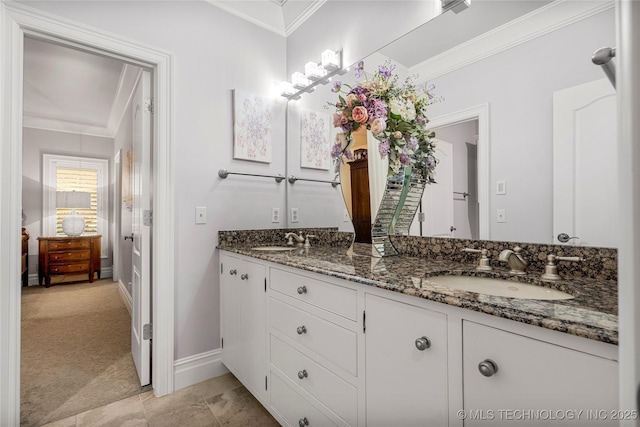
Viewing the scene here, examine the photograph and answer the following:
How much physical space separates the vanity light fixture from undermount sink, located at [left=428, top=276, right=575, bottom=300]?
1.57 m

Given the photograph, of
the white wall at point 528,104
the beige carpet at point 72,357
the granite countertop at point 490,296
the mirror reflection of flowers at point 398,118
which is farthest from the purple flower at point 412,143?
the beige carpet at point 72,357

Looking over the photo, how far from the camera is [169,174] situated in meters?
2.01

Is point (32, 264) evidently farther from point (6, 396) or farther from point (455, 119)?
point (455, 119)

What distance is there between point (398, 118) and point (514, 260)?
78 cm

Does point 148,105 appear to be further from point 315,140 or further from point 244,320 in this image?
point 244,320

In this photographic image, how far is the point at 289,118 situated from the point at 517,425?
2.36 meters

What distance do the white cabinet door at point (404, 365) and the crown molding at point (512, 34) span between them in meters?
1.08

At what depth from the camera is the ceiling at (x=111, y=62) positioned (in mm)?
1418

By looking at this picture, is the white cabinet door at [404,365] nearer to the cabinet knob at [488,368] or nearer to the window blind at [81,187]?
the cabinet knob at [488,368]

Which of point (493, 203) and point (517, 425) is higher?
point (493, 203)

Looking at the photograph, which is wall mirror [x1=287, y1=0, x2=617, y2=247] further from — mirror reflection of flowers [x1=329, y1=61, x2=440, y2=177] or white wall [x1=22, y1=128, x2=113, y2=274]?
white wall [x1=22, y1=128, x2=113, y2=274]

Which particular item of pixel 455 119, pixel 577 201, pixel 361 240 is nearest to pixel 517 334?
pixel 577 201

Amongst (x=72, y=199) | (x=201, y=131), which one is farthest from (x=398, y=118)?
(x=72, y=199)

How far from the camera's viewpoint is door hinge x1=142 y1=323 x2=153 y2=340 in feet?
6.63
